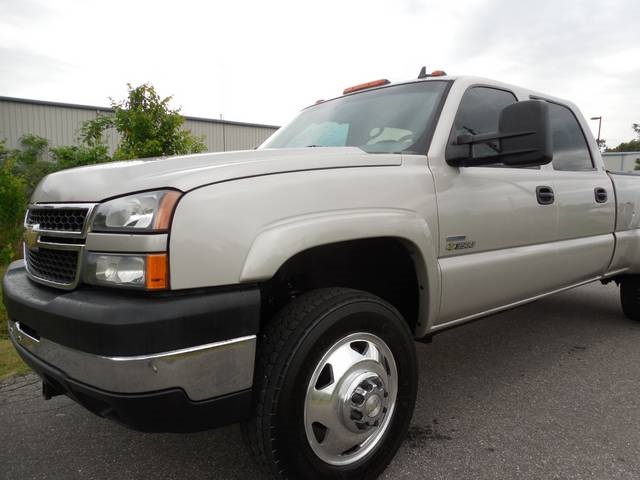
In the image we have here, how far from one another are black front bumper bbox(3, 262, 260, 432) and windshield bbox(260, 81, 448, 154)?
4.32ft

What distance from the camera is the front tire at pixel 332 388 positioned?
65.3 inches

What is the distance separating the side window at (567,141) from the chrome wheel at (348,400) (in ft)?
7.05

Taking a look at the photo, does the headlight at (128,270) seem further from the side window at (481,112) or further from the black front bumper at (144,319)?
the side window at (481,112)

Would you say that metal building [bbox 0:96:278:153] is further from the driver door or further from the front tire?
the front tire

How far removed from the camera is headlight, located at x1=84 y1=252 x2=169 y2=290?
57.7 inches

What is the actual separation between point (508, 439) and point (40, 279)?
227 centimetres

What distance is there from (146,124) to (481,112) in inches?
200

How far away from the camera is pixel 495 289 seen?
8.55 ft

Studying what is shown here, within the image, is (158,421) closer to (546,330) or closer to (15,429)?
(15,429)

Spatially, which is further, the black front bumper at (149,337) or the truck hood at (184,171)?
the truck hood at (184,171)

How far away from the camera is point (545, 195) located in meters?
2.90

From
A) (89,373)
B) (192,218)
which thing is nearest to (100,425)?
(89,373)

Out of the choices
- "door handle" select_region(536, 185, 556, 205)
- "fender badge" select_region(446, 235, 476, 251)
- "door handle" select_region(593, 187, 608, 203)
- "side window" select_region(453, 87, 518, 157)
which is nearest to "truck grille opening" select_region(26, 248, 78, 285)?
"fender badge" select_region(446, 235, 476, 251)

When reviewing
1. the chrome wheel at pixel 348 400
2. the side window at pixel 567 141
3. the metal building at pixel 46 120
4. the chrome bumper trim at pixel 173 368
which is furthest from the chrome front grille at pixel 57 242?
the metal building at pixel 46 120
